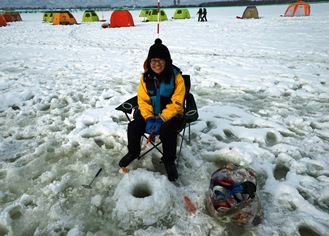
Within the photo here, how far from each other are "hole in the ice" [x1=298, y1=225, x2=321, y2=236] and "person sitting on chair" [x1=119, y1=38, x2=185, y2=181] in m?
1.24

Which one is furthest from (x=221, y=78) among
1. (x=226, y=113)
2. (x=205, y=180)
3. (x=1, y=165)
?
(x=1, y=165)

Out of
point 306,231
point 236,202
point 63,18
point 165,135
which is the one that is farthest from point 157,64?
point 63,18

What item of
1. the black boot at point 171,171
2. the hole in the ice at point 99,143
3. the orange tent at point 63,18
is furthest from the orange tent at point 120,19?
the black boot at point 171,171

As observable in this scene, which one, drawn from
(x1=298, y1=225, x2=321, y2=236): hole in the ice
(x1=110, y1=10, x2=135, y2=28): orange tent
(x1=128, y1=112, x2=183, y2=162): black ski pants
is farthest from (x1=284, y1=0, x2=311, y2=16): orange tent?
(x1=298, y1=225, x2=321, y2=236): hole in the ice

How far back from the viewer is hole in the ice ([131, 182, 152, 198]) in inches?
93.6

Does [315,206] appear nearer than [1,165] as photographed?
Yes

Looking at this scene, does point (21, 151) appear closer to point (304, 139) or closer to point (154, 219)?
point (154, 219)

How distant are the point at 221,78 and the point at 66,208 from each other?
4.70 meters

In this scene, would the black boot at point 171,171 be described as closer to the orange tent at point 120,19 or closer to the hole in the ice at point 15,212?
the hole in the ice at point 15,212

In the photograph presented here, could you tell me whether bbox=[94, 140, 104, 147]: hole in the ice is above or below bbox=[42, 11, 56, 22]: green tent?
below

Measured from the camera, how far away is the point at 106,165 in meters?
2.78

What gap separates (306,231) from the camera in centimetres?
197

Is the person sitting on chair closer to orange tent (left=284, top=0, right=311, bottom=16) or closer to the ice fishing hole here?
the ice fishing hole

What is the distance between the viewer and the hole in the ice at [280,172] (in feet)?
8.52
